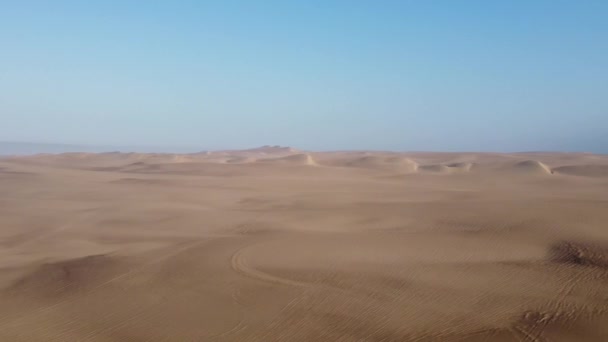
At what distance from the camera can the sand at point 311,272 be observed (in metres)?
7.08

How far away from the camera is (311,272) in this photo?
9391 millimetres

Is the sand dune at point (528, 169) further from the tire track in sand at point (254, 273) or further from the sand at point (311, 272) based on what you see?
the tire track in sand at point (254, 273)

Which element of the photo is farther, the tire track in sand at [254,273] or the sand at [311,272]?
the tire track in sand at [254,273]

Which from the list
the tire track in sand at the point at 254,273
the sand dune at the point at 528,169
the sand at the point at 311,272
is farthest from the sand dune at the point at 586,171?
the tire track in sand at the point at 254,273

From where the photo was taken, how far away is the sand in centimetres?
708

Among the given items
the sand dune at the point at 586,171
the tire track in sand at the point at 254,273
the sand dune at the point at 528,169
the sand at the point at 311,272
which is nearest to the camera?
the sand at the point at 311,272

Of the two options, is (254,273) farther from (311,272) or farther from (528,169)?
(528,169)

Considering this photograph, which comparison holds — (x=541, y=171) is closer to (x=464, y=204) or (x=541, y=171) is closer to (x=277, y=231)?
(x=464, y=204)

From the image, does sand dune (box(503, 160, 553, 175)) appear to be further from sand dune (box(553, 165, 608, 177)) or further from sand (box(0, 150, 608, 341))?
sand (box(0, 150, 608, 341))

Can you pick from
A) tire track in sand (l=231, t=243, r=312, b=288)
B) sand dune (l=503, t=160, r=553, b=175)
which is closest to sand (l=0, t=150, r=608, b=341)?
tire track in sand (l=231, t=243, r=312, b=288)

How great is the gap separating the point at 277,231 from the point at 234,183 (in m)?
15.1

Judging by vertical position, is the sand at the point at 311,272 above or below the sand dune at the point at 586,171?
below

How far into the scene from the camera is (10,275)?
32.5 ft

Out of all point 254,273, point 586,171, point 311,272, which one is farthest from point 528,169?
point 254,273
